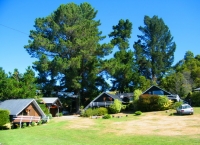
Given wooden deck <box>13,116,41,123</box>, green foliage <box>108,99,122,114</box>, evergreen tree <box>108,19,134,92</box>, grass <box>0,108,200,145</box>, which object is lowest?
grass <box>0,108,200,145</box>

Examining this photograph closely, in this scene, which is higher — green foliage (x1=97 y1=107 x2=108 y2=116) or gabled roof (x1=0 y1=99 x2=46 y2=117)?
gabled roof (x1=0 y1=99 x2=46 y2=117)

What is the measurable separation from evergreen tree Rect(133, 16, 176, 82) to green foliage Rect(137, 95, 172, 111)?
82.6ft

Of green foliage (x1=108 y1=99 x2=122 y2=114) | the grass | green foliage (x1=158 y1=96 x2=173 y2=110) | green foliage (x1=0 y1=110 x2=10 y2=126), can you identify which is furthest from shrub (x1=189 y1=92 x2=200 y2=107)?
green foliage (x1=0 y1=110 x2=10 y2=126)

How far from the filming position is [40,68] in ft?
170

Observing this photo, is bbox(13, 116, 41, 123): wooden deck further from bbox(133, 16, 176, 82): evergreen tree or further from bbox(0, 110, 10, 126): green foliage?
bbox(133, 16, 176, 82): evergreen tree

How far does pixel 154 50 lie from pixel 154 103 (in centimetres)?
2952

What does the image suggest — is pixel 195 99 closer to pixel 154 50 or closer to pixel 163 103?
pixel 163 103

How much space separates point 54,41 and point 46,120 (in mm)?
23065

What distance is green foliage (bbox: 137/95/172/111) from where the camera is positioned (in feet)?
143

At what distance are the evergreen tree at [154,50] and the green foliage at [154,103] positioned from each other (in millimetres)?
25180

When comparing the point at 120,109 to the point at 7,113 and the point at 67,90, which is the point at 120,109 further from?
the point at 7,113

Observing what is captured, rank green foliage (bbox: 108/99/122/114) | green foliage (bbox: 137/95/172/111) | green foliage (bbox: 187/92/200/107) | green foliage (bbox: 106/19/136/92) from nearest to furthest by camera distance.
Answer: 1. green foliage (bbox: 137/95/172/111)
2. green foliage (bbox: 108/99/122/114)
3. green foliage (bbox: 187/92/200/107)
4. green foliage (bbox: 106/19/136/92)

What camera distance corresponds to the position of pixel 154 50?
7038cm

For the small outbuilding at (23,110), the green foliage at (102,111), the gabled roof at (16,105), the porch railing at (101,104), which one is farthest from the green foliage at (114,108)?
the gabled roof at (16,105)
